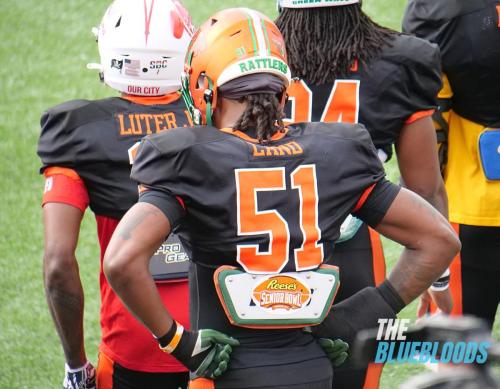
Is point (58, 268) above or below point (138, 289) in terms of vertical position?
below

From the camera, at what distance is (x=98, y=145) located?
12.1 feet

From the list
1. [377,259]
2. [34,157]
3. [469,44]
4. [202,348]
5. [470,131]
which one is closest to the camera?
[202,348]

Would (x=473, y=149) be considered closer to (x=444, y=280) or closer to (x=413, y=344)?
(x=444, y=280)

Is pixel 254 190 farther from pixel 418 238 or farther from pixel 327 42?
pixel 327 42

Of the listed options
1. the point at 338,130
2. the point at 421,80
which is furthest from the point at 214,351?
the point at 421,80

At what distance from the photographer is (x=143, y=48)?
3900mm

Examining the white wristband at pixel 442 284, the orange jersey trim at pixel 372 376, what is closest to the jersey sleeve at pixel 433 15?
the white wristband at pixel 442 284

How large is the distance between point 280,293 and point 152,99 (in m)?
1.13

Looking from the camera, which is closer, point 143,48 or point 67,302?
point 67,302

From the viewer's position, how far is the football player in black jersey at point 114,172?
12.1 ft

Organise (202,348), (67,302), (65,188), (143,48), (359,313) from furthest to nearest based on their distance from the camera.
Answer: (143,48) → (67,302) → (65,188) → (359,313) → (202,348)

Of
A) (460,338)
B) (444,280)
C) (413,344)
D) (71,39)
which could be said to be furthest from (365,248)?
(71,39)

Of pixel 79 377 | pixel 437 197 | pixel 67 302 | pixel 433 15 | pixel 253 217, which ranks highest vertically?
pixel 433 15

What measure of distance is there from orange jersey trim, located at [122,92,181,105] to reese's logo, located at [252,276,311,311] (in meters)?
1.08
